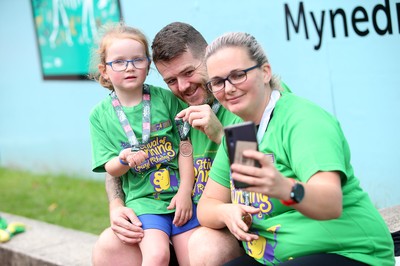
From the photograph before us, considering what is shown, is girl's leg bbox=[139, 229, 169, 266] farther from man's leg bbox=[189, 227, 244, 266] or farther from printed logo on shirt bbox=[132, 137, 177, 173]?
printed logo on shirt bbox=[132, 137, 177, 173]

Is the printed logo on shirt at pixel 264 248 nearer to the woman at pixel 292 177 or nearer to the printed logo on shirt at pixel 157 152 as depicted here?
the woman at pixel 292 177

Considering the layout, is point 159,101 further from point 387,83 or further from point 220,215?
point 387,83

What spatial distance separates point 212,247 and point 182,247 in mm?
377

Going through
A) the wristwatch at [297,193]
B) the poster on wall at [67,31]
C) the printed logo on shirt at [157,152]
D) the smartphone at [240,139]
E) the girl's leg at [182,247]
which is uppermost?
the poster on wall at [67,31]

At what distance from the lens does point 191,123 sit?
324 cm

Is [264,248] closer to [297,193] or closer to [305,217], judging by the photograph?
[305,217]

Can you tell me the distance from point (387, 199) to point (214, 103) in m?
2.16

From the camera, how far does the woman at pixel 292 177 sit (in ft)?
8.55

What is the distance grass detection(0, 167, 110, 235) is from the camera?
22.0 feet

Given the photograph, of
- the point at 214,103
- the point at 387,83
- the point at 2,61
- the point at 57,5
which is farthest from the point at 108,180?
the point at 2,61

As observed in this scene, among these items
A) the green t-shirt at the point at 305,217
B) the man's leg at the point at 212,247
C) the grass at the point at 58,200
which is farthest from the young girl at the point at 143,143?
the grass at the point at 58,200

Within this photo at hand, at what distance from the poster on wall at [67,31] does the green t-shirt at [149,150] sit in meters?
3.99

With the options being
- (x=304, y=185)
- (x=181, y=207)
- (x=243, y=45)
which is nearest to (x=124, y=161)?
(x=181, y=207)

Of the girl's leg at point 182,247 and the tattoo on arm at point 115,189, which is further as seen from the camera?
the tattoo on arm at point 115,189
